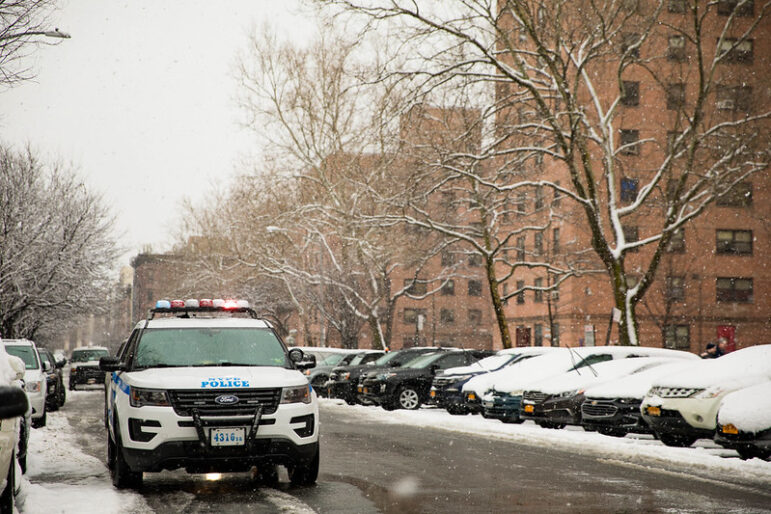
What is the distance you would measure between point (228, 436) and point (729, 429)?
22.0 feet

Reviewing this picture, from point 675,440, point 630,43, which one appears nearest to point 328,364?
point 630,43

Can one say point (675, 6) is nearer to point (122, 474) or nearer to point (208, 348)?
point (208, 348)

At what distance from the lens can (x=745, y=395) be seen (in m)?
12.6

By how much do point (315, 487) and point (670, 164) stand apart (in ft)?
64.0

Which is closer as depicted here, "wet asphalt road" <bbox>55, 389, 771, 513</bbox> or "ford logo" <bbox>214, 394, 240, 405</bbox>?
"wet asphalt road" <bbox>55, 389, 771, 513</bbox>

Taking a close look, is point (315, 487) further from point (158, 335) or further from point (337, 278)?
point (337, 278)

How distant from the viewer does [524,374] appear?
66.0 ft

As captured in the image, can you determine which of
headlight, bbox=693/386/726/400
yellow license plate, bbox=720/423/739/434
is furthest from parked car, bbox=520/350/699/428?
yellow license plate, bbox=720/423/739/434

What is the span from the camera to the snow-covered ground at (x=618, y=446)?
11633 mm

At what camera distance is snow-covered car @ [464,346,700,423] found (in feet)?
64.0

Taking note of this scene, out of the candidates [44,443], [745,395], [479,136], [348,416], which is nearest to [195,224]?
[479,136]

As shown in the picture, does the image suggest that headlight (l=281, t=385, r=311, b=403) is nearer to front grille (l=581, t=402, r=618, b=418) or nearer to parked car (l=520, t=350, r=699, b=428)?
front grille (l=581, t=402, r=618, b=418)

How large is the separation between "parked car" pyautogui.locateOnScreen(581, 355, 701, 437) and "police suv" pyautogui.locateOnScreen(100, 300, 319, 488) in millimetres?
7879

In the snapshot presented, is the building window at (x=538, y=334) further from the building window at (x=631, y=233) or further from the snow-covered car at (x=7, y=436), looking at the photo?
the snow-covered car at (x=7, y=436)
